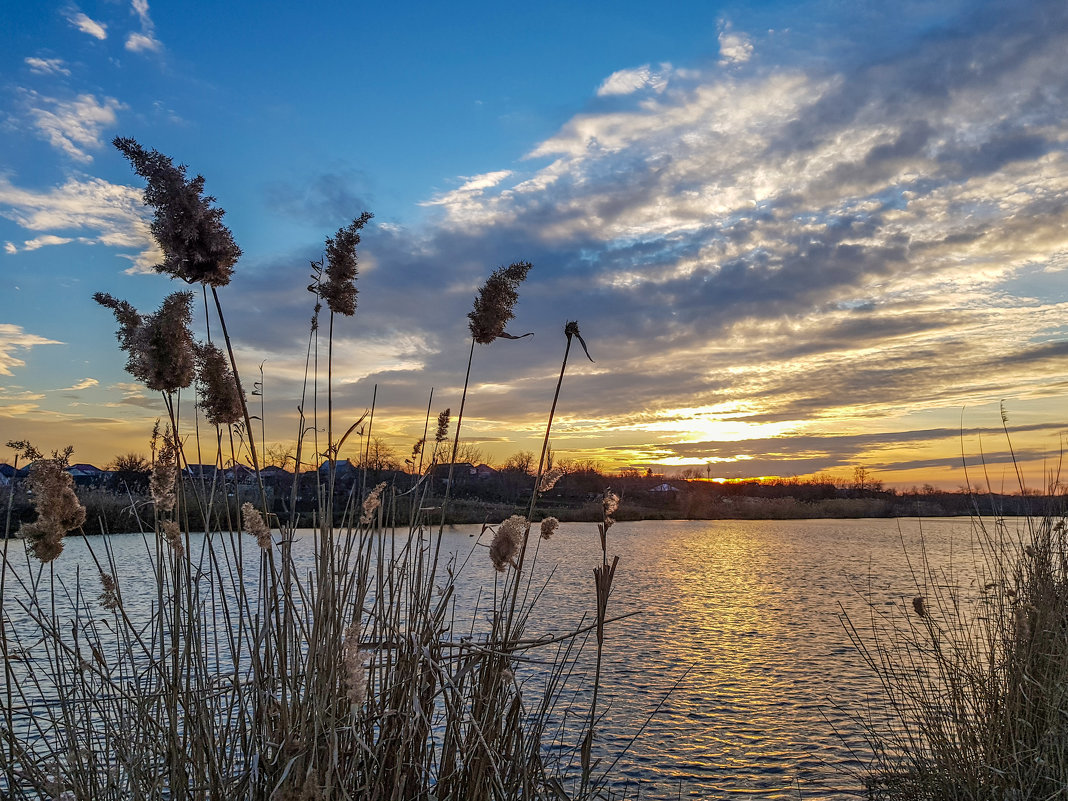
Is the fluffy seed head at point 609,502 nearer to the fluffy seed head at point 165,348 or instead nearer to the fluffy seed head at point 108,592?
the fluffy seed head at point 165,348

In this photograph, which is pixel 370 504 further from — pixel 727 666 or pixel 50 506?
pixel 727 666

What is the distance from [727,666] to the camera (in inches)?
435

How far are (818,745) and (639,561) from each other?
63.6 ft

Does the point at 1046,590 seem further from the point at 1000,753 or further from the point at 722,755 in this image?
the point at 722,755

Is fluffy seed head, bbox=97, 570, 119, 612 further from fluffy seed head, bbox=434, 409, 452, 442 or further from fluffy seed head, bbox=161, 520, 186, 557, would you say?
fluffy seed head, bbox=434, 409, 452, 442

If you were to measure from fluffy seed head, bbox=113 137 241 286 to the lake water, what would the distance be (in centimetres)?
168

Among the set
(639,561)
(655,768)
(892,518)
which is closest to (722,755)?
(655,768)

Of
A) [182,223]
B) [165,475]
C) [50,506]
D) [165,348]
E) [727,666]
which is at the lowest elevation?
[727,666]

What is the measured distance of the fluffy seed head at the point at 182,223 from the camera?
235 centimetres

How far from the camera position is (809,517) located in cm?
7156

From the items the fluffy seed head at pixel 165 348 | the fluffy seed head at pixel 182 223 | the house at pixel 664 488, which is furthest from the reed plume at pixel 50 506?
the house at pixel 664 488

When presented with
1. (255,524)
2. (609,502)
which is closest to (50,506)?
(255,524)

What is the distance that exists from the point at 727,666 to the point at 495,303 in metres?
9.88

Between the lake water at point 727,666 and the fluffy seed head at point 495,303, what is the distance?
1.16 m
